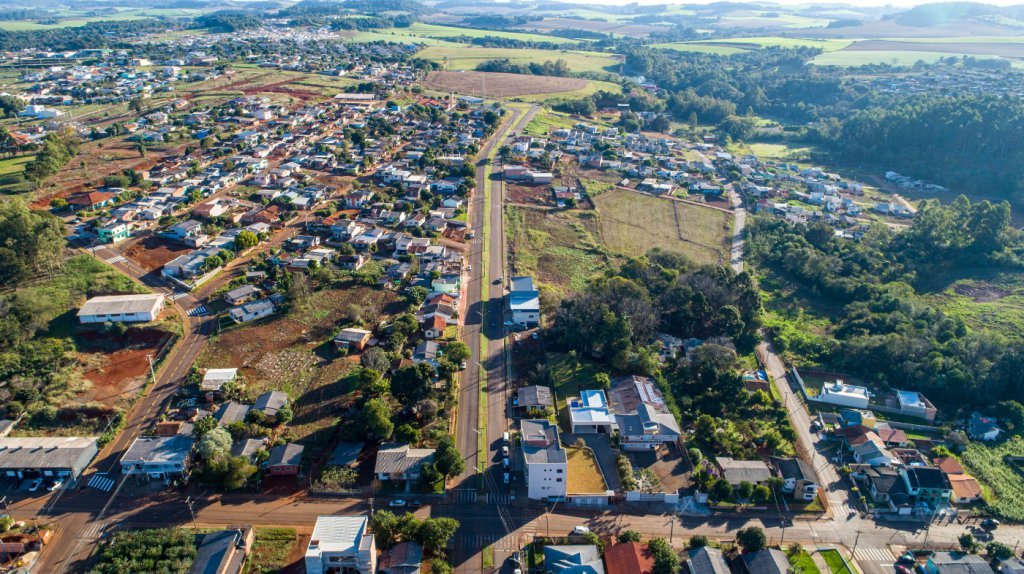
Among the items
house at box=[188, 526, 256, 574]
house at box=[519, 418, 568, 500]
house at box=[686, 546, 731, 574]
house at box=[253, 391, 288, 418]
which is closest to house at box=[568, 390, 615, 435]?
house at box=[519, 418, 568, 500]

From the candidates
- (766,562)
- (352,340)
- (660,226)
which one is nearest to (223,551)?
(352,340)

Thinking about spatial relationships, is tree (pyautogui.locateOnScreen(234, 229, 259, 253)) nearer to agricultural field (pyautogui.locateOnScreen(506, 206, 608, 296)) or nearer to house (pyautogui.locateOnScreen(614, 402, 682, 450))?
agricultural field (pyautogui.locateOnScreen(506, 206, 608, 296))

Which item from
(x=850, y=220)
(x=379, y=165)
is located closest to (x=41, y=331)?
(x=379, y=165)

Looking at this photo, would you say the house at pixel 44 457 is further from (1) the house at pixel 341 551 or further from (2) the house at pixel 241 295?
(2) the house at pixel 241 295

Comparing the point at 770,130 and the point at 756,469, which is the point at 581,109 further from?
the point at 756,469

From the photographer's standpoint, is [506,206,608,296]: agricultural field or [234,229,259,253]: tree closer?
[234,229,259,253]: tree

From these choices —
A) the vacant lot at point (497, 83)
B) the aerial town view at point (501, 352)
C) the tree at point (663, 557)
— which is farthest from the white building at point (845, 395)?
the vacant lot at point (497, 83)
